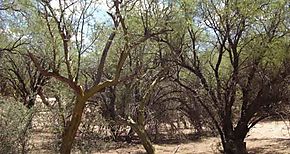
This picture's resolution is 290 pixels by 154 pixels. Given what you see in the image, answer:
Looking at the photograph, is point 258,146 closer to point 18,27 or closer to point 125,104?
point 125,104

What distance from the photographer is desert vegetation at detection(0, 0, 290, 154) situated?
12672mm

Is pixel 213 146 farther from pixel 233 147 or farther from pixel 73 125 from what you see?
pixel 73 125

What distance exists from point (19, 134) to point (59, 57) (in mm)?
4480

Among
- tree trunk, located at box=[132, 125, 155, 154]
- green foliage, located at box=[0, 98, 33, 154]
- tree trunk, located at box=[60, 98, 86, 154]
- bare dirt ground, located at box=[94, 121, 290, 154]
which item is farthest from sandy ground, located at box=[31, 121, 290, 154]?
green foliage, located at box=[0, 98, 33, 154]

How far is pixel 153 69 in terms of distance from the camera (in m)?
17.8

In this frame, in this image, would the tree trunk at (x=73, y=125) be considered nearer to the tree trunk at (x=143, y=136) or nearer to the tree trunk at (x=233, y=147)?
the tree trunk at (x=143, y=136)

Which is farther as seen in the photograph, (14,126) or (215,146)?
(215,146)

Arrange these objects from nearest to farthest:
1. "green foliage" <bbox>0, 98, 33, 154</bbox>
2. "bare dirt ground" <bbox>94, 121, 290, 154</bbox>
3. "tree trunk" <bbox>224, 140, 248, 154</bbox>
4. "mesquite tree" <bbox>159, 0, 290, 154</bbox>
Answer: "green foliage" <bbox>0, 98, 33, 154</bbox>
"mesquite tree" <bbox>159, 0, 290, 154</bbox>
"tree trunk" <bbox>224, 140, 248, 154</bbox>
"bare dirt ground" <bbox>94, 121, 290, 154</bbox>

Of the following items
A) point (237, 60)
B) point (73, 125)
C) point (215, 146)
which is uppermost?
point (237, 60)

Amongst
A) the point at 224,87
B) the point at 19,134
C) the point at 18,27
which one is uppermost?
the point at 18,27

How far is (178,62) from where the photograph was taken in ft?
57.3

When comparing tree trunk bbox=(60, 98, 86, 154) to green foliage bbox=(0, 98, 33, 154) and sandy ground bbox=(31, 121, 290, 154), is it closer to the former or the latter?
green foliage bbox=(0, 98, 33, 154)

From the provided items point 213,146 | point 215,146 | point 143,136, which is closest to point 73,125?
point 143,136

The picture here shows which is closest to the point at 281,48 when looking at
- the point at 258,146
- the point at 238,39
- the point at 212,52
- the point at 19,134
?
the point at 238,39
